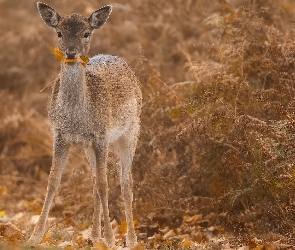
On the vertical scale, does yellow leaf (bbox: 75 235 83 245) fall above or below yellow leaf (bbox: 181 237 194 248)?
above

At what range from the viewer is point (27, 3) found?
641 inches

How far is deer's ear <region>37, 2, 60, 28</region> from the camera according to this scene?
22.3 feet

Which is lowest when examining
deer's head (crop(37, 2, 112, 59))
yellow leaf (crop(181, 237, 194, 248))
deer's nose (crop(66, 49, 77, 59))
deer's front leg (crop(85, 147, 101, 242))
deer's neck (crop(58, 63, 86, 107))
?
yellow leaf (crop(181, 237, 194, 248))

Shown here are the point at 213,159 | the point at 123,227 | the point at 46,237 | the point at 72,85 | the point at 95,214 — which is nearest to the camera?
the point at 72,85

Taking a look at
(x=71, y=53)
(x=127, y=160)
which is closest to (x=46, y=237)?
(x=127, y=160)

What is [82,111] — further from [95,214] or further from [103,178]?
[95,214]

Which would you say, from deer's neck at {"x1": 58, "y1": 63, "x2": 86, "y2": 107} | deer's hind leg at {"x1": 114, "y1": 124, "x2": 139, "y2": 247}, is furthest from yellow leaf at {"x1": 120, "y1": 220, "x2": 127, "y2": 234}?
deer's neck at {"x1": 58, "y1": 63, "x2": 86, "y2": 107}

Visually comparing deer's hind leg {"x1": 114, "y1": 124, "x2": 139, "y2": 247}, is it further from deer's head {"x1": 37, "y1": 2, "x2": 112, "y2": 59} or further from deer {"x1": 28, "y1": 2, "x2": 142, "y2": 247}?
deer's head {"x1": 37, "y1": 2, "x2": 112, "y2": 59}

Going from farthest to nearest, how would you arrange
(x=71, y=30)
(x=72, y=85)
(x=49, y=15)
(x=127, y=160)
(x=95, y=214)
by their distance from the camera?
(x=127, y=160)
(x=95, y=214)
(x=49, y=15)
(x=72, y=85)
(x=71, y=30)

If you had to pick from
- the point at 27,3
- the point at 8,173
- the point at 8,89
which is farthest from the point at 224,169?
the point at 27,3

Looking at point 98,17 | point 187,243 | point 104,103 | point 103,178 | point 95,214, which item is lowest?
point 187,243

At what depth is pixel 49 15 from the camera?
6902 millimetres

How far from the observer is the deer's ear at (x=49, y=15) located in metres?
6.79

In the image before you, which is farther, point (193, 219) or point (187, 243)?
point (193, 219)
